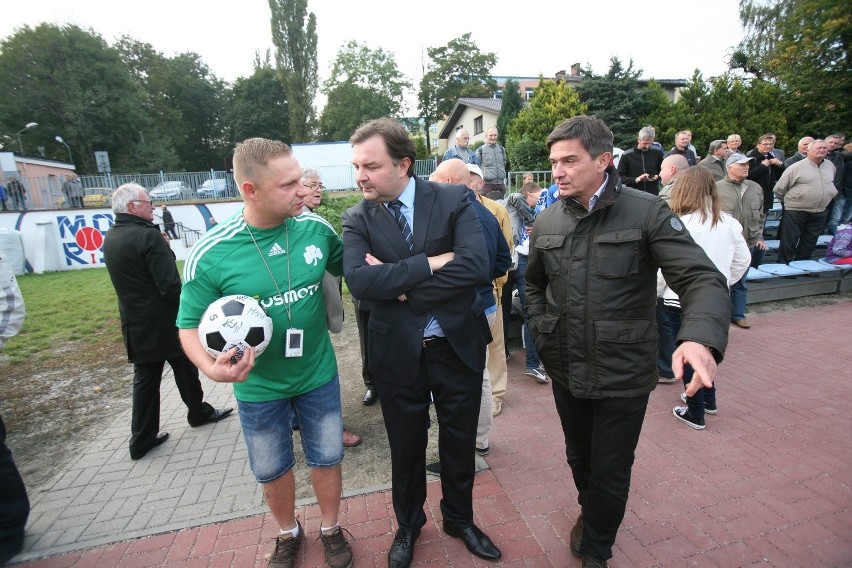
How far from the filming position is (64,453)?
12.7ft

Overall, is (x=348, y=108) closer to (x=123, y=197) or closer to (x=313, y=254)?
(x=123, y=197)

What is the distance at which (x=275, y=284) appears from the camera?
213 cm

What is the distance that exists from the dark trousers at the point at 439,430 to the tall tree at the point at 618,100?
22310 mm

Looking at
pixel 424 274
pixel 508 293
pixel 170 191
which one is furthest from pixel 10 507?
pixel 170 191

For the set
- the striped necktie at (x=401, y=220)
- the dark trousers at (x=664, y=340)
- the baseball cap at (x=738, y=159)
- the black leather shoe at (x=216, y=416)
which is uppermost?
the baseball cap at (x=738, y=159)

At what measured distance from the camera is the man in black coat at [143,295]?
11.4 feet

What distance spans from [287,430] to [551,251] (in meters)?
1.75

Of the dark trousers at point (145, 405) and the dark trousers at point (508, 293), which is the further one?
the dark trousers at point (508, 293)

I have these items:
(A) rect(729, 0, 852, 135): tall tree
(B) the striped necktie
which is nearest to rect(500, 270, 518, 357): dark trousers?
(B) the striped necktie

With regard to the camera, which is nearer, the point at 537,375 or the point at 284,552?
the point at 284,552

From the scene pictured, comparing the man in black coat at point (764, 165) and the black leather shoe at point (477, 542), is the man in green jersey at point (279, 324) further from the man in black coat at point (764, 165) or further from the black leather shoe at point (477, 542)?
the man in black coat at point (764, 165)

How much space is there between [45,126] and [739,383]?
51253 millimetres

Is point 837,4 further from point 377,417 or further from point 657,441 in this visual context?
point 377,417

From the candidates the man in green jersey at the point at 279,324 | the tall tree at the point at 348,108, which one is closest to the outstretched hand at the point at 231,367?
the man in green jersey at the point at 279,324
